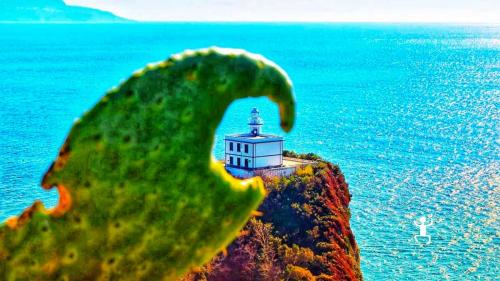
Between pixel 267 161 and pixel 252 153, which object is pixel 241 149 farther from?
pixel 267 161

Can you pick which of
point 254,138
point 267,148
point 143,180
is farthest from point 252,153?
point 143,180

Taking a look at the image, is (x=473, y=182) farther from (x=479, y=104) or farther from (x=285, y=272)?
(x=479, y=104)

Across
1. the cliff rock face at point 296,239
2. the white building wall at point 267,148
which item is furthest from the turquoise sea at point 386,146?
the white building wall at point 267,148

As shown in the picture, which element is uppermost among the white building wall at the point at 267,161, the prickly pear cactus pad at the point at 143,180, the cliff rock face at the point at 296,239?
the prickly pear cactus pad at the point at 143,180

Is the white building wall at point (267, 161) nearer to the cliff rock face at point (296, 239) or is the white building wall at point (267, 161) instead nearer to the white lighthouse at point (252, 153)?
the white lighthouse at point (252, 153)

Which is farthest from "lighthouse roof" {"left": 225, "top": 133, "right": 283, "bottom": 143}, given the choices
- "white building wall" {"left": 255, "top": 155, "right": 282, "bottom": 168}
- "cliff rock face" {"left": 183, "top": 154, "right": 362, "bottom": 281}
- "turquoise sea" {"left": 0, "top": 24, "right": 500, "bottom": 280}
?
"turquoise sea" {"left": 0, "top": 24, "right": 500, "bottom": 280}
